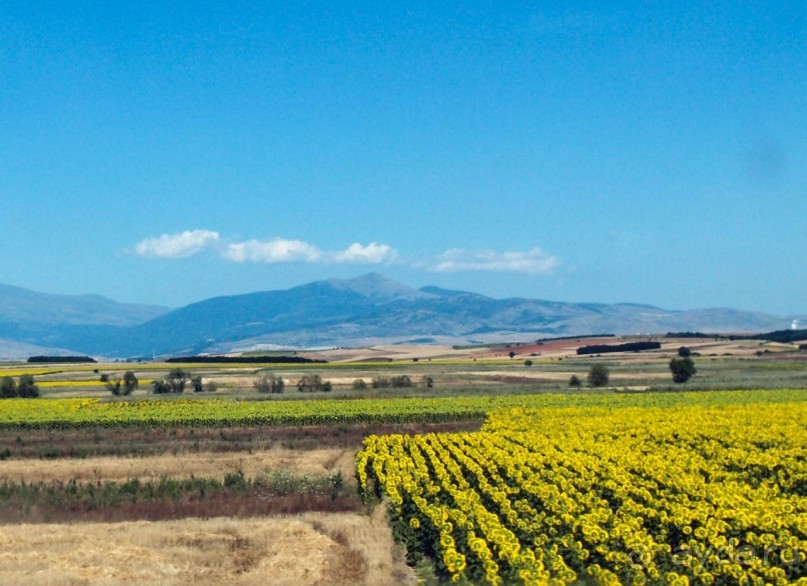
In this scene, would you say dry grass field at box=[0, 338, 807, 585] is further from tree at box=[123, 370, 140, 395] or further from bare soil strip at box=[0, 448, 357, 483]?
tree at box=[123, 370, 140, 395]

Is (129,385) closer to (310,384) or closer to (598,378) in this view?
(310,384)

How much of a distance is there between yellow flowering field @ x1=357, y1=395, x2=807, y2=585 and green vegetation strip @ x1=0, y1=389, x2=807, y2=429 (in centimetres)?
1167

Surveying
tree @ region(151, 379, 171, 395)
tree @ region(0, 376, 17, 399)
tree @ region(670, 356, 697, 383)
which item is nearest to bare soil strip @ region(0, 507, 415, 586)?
tree @ region(151, 379, 171, 395)

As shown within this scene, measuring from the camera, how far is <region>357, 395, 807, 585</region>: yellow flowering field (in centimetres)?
1603

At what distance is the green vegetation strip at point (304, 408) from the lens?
47875 millimetres

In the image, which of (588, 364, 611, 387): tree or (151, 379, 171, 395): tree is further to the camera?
(151, 379, 171, 395): tree

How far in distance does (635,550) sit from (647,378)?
68.1 metres

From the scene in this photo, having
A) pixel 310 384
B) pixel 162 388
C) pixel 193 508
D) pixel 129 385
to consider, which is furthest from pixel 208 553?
pixel 129 385

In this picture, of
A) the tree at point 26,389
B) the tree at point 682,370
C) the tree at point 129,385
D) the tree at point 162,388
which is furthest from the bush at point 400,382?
the tree at point 26,389

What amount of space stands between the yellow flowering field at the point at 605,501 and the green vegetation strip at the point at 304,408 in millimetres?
11669

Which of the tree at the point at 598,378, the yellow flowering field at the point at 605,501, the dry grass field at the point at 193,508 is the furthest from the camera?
the tree at the point at 598,378

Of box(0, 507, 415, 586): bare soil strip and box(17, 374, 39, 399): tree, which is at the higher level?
box(17, 374, 39, 399): tree

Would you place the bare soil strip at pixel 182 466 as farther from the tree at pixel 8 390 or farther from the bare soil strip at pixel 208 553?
the tree at pixel 8 390

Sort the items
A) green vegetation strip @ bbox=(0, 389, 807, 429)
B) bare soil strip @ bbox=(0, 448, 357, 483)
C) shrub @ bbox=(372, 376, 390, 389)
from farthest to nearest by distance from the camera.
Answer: shrub @ bbox=(372, 376, 390, 389), green vegetation strip @ bbox=(0, 389, 807, 429), bare soil strip @ bbox=(0, 448, 357, 483)
